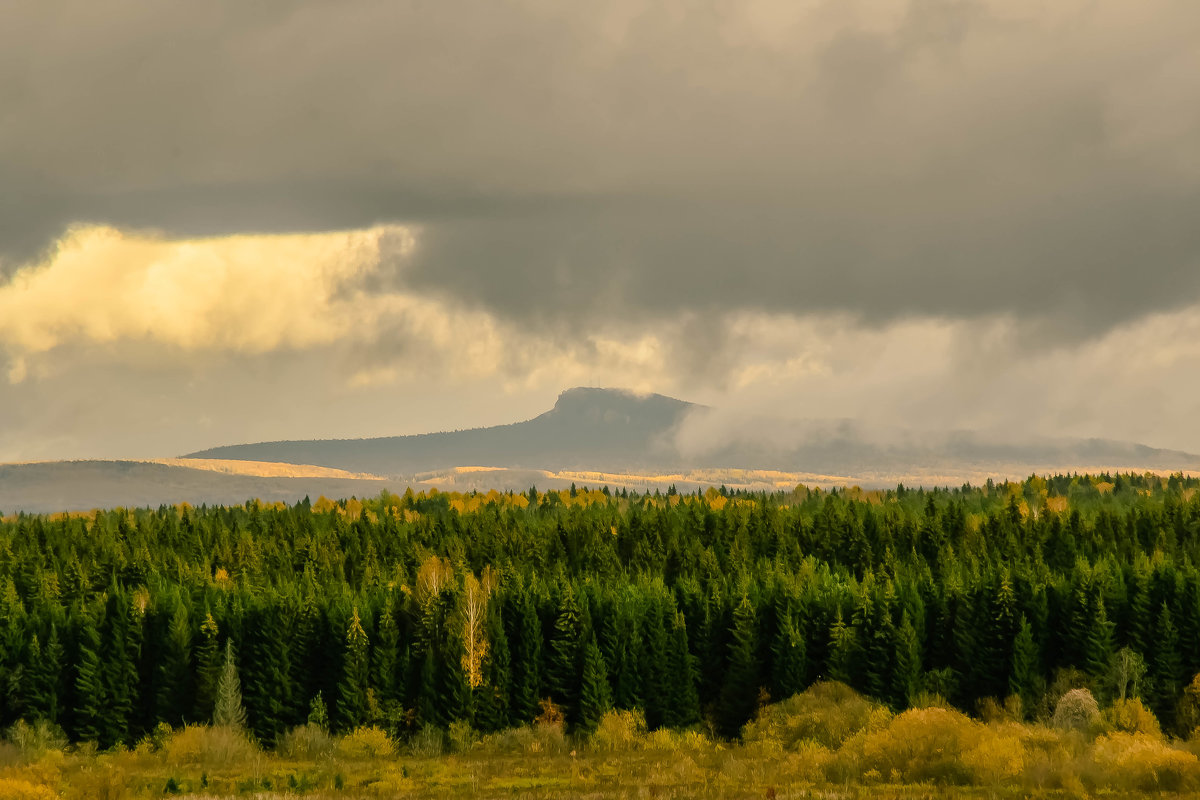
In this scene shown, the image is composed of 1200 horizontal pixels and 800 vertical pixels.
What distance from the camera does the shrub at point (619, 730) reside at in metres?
113

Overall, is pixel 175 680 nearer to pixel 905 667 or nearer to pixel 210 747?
pixel 210 747

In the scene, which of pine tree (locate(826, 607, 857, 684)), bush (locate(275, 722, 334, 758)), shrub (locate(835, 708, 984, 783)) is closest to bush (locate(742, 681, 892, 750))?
pine tree (locate(826, 607, 857, 684))

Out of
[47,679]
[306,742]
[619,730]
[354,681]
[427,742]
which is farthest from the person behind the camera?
[47,679]

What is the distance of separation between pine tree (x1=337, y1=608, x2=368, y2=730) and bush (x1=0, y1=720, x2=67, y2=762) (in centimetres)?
2221

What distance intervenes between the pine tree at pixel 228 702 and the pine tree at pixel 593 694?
91.4 feet

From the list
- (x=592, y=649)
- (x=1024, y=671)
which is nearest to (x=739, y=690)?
(x=592, y=649)

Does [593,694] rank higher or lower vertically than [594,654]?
lower

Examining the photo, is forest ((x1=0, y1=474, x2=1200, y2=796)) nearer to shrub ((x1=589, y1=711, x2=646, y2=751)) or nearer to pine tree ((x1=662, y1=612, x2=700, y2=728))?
pine tree ((x1=662, y1=612, x2=700, y2=728))

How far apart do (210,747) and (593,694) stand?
30366mm

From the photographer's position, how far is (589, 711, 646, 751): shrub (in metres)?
113

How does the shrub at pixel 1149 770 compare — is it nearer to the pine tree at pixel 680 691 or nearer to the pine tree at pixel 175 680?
the pine tree at pixel 680 691

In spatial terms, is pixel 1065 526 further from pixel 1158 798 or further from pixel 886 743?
pixel 1158 798

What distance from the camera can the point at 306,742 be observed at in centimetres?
11338

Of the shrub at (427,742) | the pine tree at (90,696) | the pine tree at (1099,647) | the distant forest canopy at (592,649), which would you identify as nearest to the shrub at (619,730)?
the distant forest canopy at (592,649)
